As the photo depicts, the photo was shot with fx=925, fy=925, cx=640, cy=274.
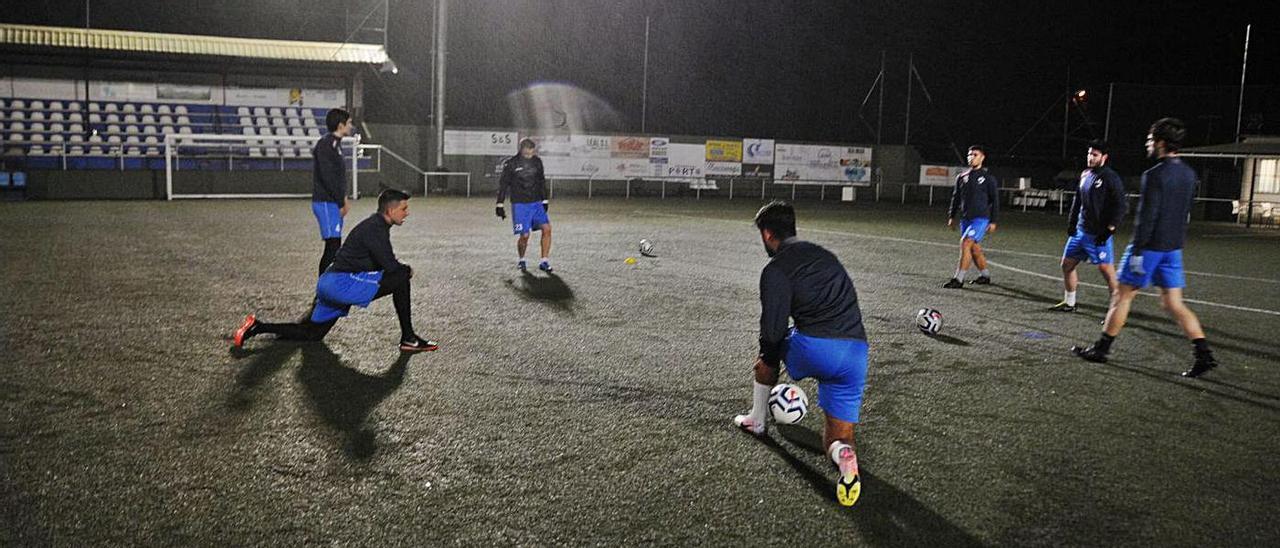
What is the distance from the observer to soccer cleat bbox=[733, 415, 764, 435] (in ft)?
17.3

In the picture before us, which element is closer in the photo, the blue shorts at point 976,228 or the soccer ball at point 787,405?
the soccer ball at point 787,405

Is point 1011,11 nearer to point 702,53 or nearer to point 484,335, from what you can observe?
point 702,53

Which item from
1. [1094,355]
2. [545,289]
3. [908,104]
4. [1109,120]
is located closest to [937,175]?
[908,104]

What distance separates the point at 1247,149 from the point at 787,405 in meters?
28.4

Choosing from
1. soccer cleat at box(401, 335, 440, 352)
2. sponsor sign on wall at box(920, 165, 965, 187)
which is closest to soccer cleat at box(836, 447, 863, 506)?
soccer cleat at box(401, 335, 440, 352)

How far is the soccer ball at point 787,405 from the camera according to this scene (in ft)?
17.5

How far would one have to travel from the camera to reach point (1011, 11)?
136 ft

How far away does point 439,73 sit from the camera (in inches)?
1143

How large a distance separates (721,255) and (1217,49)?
36090mm

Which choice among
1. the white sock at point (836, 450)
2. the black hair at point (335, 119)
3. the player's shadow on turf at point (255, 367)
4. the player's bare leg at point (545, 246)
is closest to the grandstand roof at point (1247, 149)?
the player's bare leg at point (545, 246)

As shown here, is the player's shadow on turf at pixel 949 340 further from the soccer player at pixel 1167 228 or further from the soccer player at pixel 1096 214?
the soccer player at pixel 1096 214

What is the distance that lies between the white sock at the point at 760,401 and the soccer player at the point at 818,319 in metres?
0.44

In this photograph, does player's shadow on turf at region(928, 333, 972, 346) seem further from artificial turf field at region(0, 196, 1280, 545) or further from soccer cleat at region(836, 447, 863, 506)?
soccer cleat at region(836, 447, 863, 506)

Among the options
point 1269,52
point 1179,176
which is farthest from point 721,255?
point 1269,52
